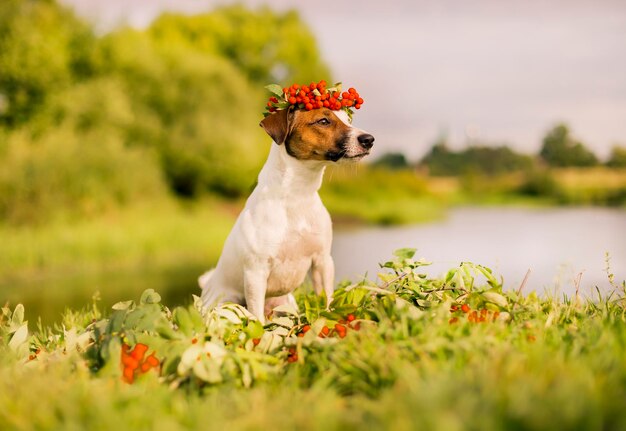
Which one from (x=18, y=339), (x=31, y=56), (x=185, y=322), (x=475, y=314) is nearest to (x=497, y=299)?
(x=475, y=314)

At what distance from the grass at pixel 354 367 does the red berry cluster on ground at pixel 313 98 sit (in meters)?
1.09

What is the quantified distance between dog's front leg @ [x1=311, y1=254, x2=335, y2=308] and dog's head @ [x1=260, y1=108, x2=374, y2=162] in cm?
71

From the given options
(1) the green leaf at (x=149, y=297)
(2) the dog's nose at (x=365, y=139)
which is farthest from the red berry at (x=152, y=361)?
(2) the dog's nose at (x=365, y=139)

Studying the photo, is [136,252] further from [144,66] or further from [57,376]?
[57,376]

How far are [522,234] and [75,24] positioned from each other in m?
15.7

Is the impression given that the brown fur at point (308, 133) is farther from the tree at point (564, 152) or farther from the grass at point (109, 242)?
the tree at point (564, 152)

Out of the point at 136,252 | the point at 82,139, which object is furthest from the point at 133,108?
the point at 136,252

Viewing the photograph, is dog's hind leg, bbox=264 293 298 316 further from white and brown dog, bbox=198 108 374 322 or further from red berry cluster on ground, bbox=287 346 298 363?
red berry cluster on ground, bbox=287 346 298 363

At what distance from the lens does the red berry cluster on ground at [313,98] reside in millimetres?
3877

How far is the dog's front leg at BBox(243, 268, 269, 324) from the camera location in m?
3.90

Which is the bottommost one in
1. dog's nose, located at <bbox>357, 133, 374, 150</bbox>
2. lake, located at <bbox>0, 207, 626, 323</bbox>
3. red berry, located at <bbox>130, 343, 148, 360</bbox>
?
lake, located at <bbox>0, 207, 626, 323</bbox>

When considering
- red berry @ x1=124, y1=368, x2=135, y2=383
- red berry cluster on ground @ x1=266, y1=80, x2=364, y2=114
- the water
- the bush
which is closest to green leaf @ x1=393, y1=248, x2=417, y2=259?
red berry cluster on ground @ x1=266, y1=80, x2=364, y2=114

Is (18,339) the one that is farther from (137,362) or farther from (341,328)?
(341,328)

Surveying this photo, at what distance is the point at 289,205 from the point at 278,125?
0.50 metres
